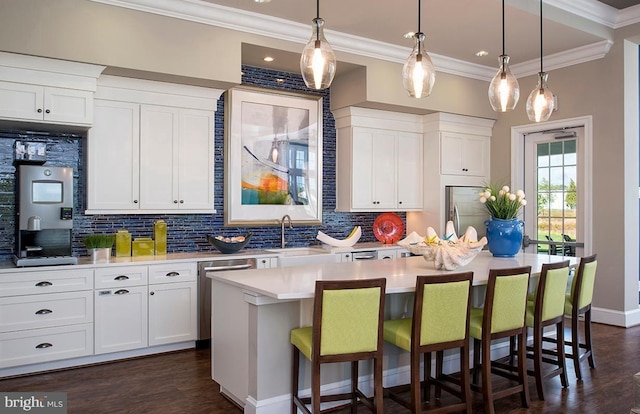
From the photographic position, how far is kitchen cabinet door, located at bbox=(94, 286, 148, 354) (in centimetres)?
421

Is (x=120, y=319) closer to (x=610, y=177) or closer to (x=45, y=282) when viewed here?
(x=45, y=282)

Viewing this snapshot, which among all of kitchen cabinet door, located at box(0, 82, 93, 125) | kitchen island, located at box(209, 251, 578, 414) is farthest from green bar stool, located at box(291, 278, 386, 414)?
kitchen cabinet door, located at box(0, 82, 93, 125)

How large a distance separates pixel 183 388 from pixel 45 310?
4.18ft

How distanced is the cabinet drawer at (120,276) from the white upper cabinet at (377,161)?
8.39 feet

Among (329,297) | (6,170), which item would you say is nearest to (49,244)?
(6,170)

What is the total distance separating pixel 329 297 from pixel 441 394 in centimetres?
145

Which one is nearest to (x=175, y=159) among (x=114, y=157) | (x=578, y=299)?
(x=114, y=157)

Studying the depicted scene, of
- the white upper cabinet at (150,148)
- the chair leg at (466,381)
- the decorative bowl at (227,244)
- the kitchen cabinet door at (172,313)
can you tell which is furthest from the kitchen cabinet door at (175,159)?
the chair leg at (466,381)

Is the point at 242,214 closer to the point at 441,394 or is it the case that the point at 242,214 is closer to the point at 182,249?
the point at 182,249

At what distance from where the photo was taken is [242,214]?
549cm

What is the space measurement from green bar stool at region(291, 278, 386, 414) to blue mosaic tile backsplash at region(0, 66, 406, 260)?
2.72 meters

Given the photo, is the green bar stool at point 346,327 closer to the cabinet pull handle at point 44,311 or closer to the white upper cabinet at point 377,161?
the cabinet pull handle at point 44,311

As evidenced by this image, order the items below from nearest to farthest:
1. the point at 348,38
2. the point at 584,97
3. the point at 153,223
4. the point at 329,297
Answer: the point at 329,297
the point at 153,223
the point at 348,38
the point at 584,97

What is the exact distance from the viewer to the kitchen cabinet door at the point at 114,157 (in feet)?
14.6
